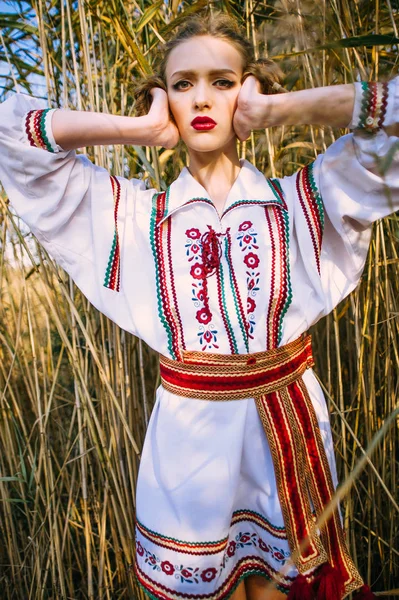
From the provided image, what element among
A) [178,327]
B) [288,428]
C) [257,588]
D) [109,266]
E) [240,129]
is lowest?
[257,588]

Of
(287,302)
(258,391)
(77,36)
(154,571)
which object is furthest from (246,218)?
(77,36)

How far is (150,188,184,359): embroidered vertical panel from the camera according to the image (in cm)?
87

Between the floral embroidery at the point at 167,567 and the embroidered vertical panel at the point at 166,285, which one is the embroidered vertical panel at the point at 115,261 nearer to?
the embroidered vertical panel at the point at 166,285

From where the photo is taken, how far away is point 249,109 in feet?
2.74

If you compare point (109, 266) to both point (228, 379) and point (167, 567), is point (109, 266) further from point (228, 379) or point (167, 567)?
point (167, 567)

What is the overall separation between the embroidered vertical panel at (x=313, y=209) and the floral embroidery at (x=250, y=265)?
94mm

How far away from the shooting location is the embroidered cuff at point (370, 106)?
0.75 meters

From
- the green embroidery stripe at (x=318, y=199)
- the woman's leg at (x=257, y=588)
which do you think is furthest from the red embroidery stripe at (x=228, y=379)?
the woman's leg at (x=257, y=588)

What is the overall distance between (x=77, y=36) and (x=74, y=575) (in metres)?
1.50

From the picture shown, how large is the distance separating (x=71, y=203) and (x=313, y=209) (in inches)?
16.0

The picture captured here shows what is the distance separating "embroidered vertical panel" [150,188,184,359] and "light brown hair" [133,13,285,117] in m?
0.24

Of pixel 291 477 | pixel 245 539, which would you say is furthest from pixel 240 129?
pixel 245 539

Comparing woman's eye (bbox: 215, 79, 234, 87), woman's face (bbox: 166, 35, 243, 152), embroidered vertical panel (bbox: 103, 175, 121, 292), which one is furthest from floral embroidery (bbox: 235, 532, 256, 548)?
woman's eye (bbox: 215, 79, 234, 87)

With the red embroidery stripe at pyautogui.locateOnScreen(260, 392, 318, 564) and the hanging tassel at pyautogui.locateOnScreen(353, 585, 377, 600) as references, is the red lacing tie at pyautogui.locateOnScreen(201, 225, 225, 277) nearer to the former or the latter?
the red embroidery stripe at pyautogui.locateOnScreen(260, 392, 318, 564)
